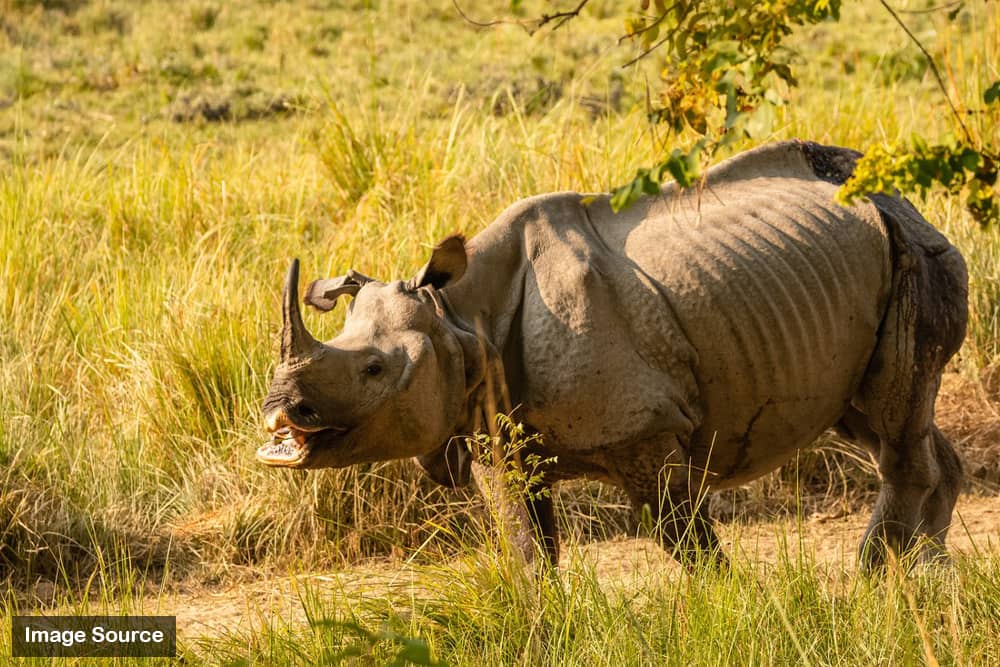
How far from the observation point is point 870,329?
4695 mm

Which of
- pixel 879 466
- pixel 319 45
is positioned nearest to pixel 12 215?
pixel 879 466

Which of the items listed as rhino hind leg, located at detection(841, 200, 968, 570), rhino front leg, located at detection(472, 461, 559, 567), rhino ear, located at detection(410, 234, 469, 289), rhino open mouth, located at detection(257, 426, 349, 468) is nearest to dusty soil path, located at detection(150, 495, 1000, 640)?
rhino hind leg, located at detection(841, 200, 968, 570)

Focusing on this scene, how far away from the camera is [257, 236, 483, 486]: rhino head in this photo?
387cm

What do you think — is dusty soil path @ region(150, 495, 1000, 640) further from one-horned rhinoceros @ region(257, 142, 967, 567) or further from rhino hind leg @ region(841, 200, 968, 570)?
one-horned rhinoceros @ region(257, 142, 967, 567)

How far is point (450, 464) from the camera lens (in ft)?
14.8

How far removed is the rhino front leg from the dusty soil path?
31cm

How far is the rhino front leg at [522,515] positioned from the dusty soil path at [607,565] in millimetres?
311

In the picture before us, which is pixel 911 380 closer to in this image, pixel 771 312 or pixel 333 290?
pixel 771 312

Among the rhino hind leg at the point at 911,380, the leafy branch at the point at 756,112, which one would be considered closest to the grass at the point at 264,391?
the rhino hind leg at the point at 911,380

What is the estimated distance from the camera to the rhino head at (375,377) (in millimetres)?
3867

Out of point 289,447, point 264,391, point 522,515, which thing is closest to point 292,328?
point 289,447

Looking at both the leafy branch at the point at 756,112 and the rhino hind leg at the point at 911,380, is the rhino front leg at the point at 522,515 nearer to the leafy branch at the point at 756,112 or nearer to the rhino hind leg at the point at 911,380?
the rhino hind leg at the point at 911,380

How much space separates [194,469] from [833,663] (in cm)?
343

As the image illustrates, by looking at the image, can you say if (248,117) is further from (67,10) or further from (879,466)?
(879,466)
